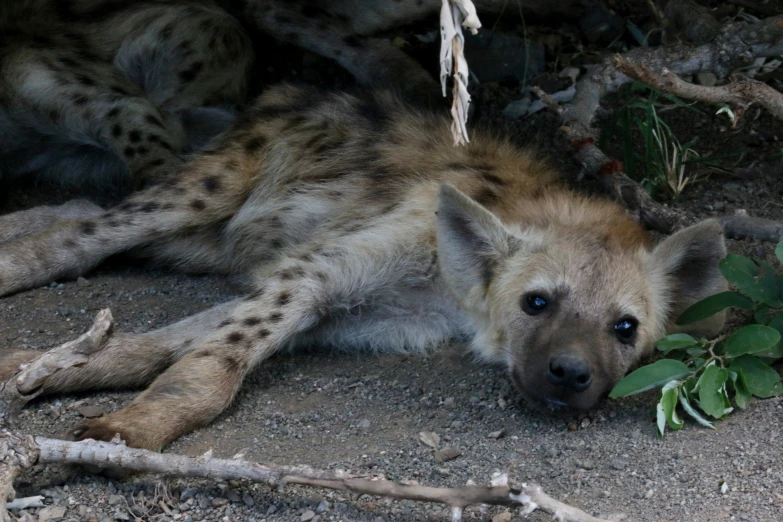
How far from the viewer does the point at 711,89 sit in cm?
267

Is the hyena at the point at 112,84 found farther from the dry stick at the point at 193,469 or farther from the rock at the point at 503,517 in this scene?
the rock at the point at 503,517

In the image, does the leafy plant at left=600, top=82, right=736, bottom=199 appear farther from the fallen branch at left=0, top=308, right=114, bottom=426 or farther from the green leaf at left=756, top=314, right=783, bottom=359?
the fallen branch at left=0, top=308, right=114, bottom=426

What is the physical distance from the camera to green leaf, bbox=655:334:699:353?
2.33 m

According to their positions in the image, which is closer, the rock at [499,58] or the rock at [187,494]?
the rock at [187,494]

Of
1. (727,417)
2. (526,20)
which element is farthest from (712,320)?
(526,20)

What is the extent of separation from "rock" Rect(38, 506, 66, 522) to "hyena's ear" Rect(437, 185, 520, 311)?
1.12m

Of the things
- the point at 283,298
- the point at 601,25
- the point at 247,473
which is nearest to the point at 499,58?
the point at 601,25

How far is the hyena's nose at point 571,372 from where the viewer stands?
7.26ft

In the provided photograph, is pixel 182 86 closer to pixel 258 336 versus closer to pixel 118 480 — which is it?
pixel 258 336

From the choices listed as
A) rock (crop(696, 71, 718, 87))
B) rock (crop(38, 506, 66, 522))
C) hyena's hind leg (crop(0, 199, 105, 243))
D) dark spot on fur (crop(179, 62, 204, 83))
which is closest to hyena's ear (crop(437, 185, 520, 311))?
rock (crop(38, 506, 66, 522))

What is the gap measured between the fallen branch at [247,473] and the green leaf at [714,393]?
1.80 ft

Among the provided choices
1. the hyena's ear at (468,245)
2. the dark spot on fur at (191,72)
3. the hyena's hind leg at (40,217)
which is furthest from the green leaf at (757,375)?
the dark spot on fur at (191,72)

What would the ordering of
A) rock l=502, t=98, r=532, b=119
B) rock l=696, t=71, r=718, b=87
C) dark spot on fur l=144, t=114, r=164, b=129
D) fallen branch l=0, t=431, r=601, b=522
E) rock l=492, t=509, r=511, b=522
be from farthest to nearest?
rock l=502, t=98, r=532, b=119
rock l=696, t=71, r=718, b=87
dark spot on fur l=144, t=114, r=164, b=129
rock l=492, t=509, r=511, b=522
fallen branch l=0, t=431, r=601, b=522

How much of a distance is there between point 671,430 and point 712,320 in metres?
0.40
